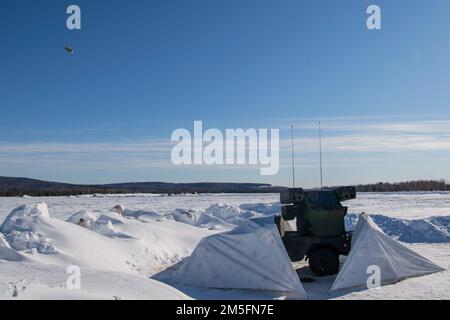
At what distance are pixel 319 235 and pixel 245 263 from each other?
218 centimetres

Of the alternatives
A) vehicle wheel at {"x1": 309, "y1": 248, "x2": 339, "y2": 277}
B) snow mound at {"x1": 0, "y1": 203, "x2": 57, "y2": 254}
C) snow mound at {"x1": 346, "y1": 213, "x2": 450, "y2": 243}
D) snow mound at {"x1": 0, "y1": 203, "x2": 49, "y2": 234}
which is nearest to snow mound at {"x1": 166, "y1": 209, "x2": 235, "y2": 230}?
snow mound at {"x1": 346, "y1": 213, "x2": 450, "y2": 243}

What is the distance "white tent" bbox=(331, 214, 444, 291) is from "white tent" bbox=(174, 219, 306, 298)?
3.69ft

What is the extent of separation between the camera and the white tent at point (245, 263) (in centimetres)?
998

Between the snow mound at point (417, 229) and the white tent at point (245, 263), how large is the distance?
10.5 meters

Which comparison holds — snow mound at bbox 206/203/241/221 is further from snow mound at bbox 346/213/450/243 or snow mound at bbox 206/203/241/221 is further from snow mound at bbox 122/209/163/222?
snow mound at bbox 346/213/450/243

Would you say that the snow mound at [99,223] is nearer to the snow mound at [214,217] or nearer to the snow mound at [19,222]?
the snow mound at [19,222]

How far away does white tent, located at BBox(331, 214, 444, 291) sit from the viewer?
9883 mm

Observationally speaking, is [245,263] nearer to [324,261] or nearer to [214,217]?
[324,261]

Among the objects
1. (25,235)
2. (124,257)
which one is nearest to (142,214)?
(124,257)

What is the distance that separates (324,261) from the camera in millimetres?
11477

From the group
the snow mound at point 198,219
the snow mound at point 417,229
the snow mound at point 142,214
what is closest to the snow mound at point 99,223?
the snow mound at point 142,214

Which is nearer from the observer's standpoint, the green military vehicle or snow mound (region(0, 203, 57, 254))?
the green military vehicle
